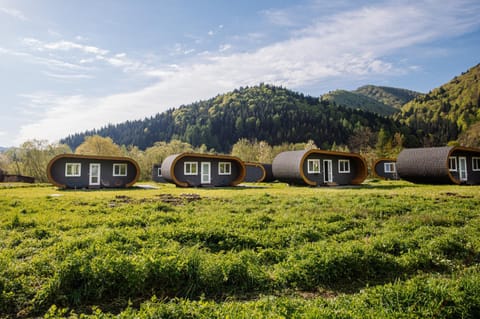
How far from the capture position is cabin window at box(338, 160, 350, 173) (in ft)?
82.8

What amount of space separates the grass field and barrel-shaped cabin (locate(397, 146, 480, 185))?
16.5 metres

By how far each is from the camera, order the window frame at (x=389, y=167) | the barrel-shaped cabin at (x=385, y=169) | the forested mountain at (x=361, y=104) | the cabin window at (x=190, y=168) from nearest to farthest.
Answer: the cabin window at (x=190, y=168)
the barrel-shaped cabin at (x=385, y=169)
the window frame at (x=389, y=167)
the forested mountain at (x=361, y=104)

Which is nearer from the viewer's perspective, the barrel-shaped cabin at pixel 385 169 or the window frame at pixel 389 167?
the barrel-shaped cabin at pixel 385 169

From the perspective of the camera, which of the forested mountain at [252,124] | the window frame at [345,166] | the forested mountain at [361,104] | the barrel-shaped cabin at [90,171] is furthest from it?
the forested mountain at [361,104]

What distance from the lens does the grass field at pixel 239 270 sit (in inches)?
130

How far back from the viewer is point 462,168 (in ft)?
81.3

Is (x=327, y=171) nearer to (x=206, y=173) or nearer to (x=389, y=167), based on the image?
(x=206, y=173)

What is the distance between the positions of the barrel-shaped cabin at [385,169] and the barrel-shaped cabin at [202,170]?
1940 cm

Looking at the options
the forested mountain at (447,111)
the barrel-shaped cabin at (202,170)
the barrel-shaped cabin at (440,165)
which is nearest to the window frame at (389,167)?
the barrel-shaped cabin at (440,165)

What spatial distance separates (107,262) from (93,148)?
44115mm

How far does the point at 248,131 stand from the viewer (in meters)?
92.9

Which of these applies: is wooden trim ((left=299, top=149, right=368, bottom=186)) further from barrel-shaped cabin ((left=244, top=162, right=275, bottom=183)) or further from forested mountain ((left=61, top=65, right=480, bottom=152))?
forested mountain ((left=61, top=65, right=480, bottom=152))

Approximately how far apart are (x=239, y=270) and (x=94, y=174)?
73.4 ft

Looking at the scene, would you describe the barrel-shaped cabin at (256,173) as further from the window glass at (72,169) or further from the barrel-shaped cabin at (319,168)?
the window glass at (72,169)
